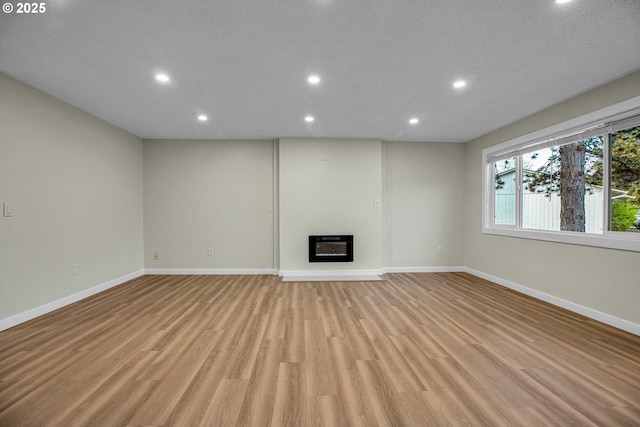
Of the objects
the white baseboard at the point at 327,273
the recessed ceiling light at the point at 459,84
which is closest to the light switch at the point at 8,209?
the white baseboard at the point at 327,273

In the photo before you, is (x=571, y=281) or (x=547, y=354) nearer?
(x=547, y=354)

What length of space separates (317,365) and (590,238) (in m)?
3.17

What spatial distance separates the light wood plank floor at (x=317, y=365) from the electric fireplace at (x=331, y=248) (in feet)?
4.48

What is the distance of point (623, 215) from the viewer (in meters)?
2.58

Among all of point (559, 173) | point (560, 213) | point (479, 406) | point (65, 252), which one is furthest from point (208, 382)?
point (559, 173)

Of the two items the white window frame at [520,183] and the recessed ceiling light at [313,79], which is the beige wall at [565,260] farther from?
the recessed ceiling light at [313,79]

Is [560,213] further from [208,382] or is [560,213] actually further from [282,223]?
[208,382]

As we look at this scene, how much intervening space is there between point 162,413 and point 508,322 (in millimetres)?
3051

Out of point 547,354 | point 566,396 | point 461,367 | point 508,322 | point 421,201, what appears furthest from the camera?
point 421,201

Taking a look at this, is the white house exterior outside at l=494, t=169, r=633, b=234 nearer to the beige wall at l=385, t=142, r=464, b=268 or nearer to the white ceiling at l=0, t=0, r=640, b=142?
the beige wall at l=385, t=142, r=464, b=268

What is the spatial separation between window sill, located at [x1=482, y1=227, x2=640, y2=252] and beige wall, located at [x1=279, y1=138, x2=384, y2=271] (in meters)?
2.12

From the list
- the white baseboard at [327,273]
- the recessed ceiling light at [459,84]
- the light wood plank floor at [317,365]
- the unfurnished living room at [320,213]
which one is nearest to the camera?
the light wood plank floor at [317,365]

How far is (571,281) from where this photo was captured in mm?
2951

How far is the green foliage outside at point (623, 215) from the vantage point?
252 centimetres
